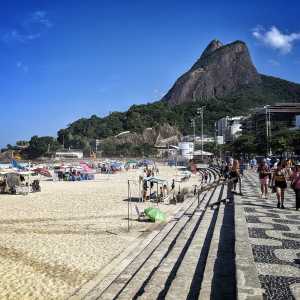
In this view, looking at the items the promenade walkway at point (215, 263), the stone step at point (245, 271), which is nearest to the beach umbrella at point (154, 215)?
the promenade walkway at point (215, 263)

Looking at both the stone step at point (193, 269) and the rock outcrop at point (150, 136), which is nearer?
the stone step at point (193, 269)

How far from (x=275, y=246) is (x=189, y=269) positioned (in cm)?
172

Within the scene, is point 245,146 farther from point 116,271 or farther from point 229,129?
point 229,129

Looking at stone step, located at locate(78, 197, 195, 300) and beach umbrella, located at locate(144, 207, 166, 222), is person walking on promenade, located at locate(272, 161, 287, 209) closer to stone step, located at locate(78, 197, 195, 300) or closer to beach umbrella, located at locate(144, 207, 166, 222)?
stone step, located at locate(78, 197, 195, 300)

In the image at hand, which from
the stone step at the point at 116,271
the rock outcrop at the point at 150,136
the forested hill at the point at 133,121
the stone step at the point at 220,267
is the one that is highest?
the forested hill at the point at 133,121

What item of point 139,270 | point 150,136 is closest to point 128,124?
point 150,136

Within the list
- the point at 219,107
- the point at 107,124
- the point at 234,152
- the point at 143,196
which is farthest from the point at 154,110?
the point at 143,196

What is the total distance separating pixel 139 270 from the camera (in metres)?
7.77

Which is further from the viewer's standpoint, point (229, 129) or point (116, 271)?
point (229, 129)

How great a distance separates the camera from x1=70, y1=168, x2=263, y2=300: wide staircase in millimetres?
5777

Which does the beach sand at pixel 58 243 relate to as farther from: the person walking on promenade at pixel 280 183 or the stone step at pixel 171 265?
the person walking on promenade at pixel 280 183

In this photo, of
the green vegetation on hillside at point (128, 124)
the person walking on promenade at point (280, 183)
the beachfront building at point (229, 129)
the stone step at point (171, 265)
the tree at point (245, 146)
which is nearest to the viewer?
the stone step at point (171, 265)

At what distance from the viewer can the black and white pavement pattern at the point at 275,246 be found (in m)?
5.56

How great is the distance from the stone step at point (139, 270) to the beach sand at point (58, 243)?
679 millimetres
